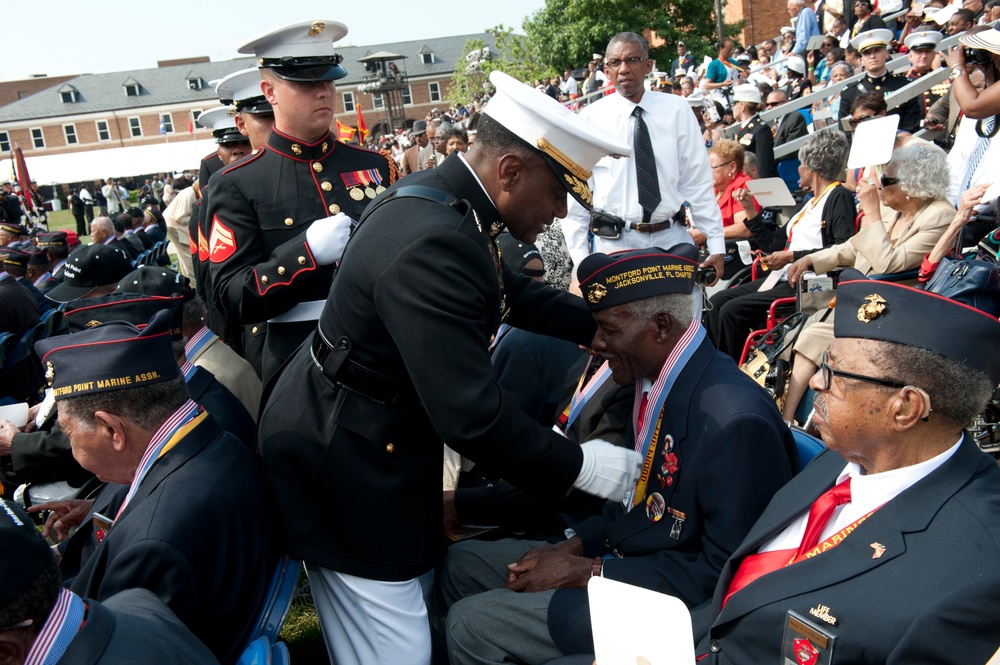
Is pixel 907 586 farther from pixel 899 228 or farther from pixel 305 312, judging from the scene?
pixel 899 228

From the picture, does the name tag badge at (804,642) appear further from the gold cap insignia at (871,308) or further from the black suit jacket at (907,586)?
the gold cap insignia at (871,308)

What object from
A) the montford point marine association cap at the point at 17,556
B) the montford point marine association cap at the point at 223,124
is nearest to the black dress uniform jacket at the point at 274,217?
the montford point marine association cap at the point at 17,556

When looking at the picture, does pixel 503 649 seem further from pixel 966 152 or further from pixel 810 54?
pixel 810 54

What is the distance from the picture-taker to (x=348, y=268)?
7.41 feet

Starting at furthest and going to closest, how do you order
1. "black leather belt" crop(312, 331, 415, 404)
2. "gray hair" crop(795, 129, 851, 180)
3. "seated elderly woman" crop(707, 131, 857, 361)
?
"gray hair" crop(795, 129, 851, 180) → "seated elderly woman" crop(707, 131, 857, 361) → "black leather belt" crop(312, 331, 415, 404)

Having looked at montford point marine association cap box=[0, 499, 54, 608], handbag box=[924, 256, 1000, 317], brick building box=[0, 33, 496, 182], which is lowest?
brick building box=[0, 33, 496, 182]

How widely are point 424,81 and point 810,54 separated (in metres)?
64.1

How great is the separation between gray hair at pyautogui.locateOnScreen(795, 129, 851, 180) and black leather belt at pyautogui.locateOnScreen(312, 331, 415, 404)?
210 inches

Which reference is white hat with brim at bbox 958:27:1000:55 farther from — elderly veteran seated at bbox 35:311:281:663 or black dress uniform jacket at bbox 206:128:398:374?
elderly veteran seated at bbox 35:311:281:663

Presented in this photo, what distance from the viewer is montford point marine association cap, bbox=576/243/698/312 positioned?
2.85m

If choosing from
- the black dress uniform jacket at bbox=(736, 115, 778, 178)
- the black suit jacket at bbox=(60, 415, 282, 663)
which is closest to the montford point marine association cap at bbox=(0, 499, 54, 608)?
the black suit jacket at bbox=(60, 415, 282, 663)

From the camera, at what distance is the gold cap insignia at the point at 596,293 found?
2888 mm

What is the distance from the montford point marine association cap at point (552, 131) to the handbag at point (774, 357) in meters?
3.02

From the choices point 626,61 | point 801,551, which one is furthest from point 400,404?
point 626,61
